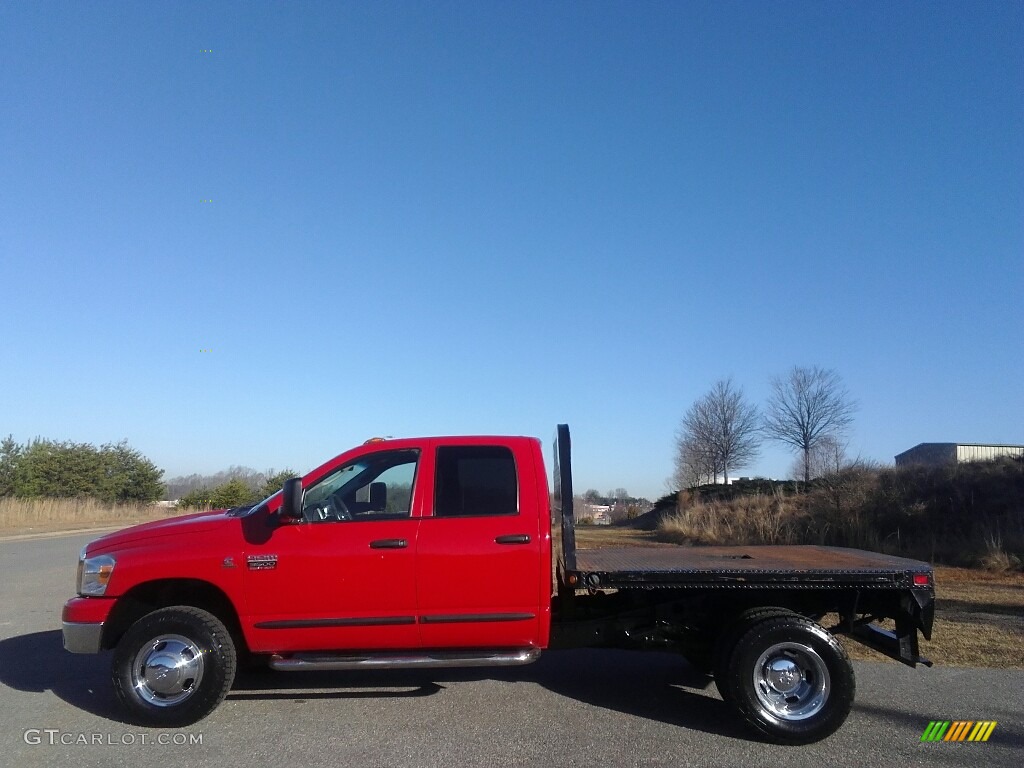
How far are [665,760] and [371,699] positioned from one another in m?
2.44

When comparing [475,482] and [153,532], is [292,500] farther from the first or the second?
[475,482]

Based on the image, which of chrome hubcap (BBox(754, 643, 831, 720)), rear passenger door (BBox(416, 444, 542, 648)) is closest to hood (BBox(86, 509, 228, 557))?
rear passenger door (BBox(416, 444, 542, 648))

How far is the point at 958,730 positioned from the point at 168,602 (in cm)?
579

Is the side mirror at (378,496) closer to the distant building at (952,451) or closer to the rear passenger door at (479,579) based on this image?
the rear passenger door at (479,579)

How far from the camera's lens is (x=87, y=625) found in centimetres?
582

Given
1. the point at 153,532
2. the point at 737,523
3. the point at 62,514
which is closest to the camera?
the point at 153,532

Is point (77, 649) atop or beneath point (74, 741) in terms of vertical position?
atop

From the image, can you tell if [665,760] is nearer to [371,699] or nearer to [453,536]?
[453,536]

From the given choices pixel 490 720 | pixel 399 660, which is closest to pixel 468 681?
pixel 490 720

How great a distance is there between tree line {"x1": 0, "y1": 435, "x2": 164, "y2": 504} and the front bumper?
137ft

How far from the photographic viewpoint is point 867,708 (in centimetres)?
613

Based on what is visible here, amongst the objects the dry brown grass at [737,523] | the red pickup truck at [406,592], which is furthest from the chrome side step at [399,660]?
the dry brown grass at [737,523]

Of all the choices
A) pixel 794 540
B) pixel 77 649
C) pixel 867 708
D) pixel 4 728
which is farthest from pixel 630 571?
pixel 794 540

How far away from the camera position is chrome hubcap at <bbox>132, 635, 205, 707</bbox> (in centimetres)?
568
